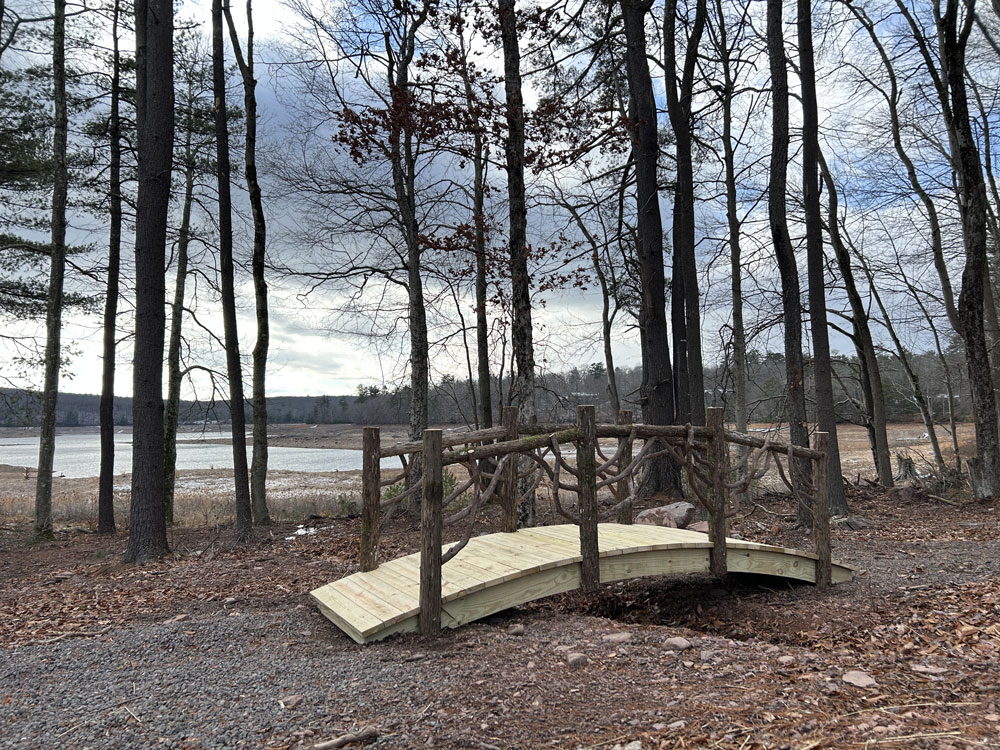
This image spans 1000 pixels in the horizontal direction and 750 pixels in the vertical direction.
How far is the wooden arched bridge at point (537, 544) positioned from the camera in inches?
185

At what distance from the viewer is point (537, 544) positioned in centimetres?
594

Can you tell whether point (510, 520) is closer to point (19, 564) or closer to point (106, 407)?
point (19, 564)

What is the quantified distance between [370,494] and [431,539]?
1.07 meters

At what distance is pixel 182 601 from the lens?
625cm

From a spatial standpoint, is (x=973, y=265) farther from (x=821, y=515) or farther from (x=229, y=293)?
(x=229, y=293)

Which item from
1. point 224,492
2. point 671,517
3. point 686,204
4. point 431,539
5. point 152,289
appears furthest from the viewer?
point 224,492

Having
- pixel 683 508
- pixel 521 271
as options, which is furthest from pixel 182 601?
pixel 683 508

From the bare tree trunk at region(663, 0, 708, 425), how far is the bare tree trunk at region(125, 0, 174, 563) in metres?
8.73

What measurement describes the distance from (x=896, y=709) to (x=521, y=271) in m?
6.71

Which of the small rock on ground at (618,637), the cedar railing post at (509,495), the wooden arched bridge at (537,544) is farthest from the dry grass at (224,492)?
the small rock on ground at (618,637)

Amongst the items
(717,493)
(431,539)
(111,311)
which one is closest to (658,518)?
(717,493)

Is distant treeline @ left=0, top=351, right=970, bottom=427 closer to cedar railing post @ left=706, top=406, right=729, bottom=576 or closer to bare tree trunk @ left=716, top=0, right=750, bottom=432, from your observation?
bare tree trunk @ left=716, top=0, right=750, bottom=432

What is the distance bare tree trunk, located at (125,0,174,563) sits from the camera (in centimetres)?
830

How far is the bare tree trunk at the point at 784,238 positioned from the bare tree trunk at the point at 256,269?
8.62 meters
